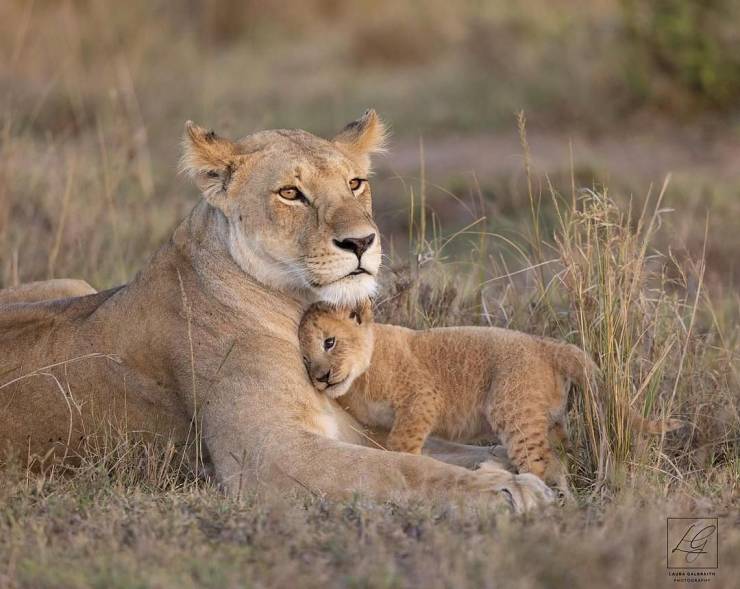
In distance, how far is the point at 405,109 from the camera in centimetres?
1471

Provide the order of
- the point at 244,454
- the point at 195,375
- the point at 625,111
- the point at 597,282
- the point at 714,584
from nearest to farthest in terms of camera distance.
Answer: the point at 714,584 < the point at 244,454 < the point at 195,375 < the point at 597,282 < the point at 625,111

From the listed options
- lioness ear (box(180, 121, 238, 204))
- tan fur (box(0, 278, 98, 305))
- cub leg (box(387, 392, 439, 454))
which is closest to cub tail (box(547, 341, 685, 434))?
cub leg (box(387, 392, 439, 454))

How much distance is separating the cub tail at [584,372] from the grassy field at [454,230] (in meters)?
0.06

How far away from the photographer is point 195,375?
480 centimetres

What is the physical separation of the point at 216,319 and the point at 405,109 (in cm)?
1006

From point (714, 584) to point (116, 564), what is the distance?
5.09ft

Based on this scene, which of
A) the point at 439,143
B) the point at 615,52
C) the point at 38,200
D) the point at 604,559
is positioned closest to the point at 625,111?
the point at 615,52

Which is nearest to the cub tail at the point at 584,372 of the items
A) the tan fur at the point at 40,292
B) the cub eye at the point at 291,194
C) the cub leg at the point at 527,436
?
the cub leg at the point at 527,436

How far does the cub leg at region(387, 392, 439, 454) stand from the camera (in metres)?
5.11

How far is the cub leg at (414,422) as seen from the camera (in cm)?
511

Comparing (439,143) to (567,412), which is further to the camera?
(439,143)

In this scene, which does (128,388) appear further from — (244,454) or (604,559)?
(604,559)

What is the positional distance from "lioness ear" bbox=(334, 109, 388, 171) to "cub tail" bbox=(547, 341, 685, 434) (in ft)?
3.64

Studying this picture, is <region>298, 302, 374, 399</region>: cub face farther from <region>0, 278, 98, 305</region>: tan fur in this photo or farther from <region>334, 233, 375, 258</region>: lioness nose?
<region>0, 278, 98, 305</region>: tan fur
